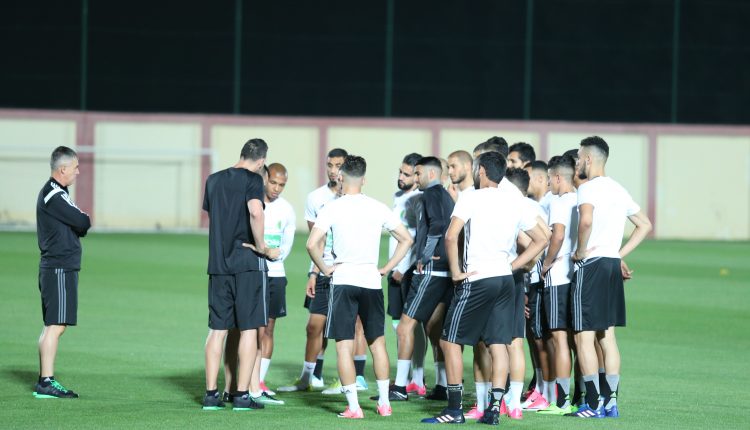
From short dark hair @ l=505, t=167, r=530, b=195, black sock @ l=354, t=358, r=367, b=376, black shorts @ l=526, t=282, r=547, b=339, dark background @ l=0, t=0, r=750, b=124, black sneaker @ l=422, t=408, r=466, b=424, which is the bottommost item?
black sneaker @ l=422, t=408, r=466, b=424

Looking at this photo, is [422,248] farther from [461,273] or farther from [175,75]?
[175,75]

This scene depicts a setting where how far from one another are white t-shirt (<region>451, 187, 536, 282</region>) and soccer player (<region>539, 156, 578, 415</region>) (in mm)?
781

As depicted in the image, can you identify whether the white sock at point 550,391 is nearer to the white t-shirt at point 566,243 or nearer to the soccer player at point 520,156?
the white t-shirt at point 566,243

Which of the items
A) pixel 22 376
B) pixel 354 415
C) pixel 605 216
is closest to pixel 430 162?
pixel 605 216

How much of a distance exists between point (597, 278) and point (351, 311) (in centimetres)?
193

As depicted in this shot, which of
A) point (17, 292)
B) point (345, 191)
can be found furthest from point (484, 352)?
point (17, 292)

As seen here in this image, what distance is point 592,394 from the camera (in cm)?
947

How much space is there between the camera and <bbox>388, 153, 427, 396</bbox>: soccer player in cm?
1080

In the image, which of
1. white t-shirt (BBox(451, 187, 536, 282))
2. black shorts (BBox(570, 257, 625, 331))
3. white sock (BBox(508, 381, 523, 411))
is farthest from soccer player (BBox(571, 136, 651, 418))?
white t-shirt (BBox(451, 187, 536, 282))

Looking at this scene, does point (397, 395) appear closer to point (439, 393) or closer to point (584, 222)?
point (439, 393)

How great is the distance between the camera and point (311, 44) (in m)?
34.1

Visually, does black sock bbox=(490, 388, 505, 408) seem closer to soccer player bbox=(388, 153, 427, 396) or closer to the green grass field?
the green grass field

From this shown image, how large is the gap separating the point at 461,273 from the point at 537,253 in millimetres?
590

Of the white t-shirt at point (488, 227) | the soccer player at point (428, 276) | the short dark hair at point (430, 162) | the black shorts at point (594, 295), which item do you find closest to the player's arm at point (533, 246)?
the white t-shirt at point (488, 227)
